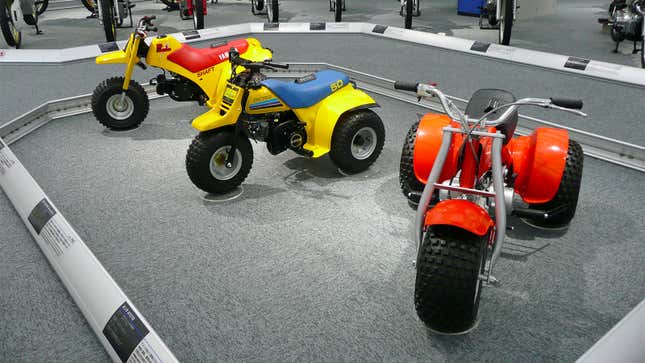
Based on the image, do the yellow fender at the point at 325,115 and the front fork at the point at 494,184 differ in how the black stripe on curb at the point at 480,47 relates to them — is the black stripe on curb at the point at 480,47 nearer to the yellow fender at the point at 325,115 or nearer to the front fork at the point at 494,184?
the yellow fender at the point at 325,115

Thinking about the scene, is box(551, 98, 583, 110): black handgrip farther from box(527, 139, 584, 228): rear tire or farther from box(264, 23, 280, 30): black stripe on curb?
box(264, 23, 280, 30): black stripe on curb

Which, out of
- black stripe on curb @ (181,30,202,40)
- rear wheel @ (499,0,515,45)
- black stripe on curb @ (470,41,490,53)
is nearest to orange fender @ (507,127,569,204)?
black stripe on curb @ (470,41,490,53)

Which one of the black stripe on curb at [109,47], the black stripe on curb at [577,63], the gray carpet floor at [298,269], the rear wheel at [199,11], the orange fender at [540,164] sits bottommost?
the gray carpet floor at [298,269]

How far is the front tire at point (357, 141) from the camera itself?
3.19 meters

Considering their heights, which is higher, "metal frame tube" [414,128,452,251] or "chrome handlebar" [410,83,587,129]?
"chrome handlebar" [410,83,587,129]

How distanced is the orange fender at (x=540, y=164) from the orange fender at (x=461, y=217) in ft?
2.44

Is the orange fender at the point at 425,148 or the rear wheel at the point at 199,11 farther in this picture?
the rear wheel at the point at 199,11

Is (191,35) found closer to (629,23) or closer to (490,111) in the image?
(629,23)

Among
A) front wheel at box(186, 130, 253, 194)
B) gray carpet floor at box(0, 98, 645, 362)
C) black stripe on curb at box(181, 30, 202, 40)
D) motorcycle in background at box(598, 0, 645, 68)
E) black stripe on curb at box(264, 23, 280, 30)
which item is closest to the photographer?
gray carpet floor at box(0, 98, 645, 362)

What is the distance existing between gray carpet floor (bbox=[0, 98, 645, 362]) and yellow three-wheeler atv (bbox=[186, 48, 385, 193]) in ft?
0.59

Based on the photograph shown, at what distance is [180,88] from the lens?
418 centimetres

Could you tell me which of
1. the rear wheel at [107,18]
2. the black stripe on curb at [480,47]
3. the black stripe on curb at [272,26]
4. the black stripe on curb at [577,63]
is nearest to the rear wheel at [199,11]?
the black stripe on curb at [272,26]

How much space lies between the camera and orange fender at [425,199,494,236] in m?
1.81

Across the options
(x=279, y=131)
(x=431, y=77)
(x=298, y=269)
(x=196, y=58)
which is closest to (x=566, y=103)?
(x=298, y=269)
